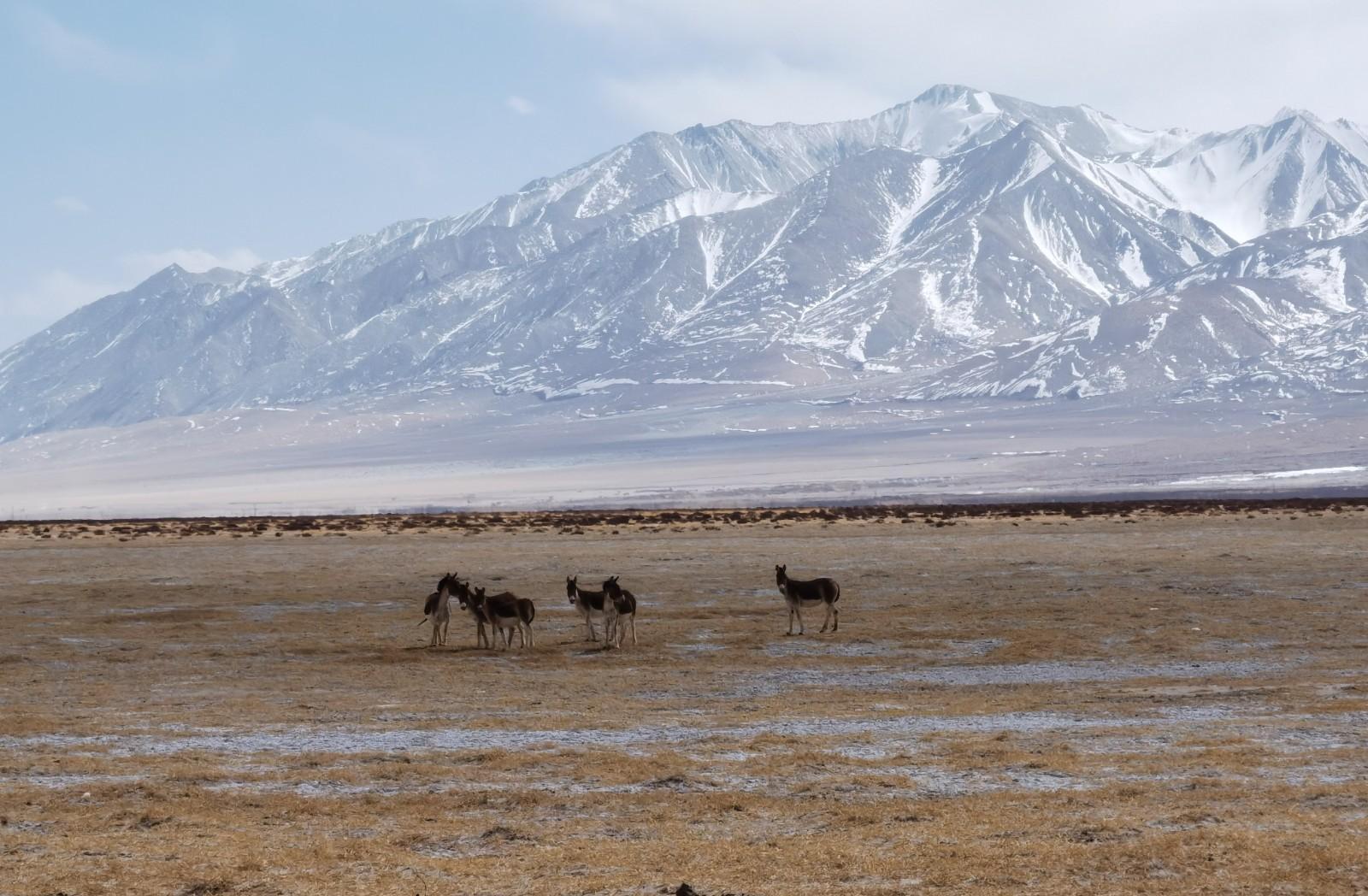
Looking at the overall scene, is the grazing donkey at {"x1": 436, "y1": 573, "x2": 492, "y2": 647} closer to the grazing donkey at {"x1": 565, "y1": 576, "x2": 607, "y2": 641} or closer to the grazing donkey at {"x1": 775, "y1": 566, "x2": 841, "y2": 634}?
the grazing donkey at {"x1": 565, "y1": 576, "x2": 607, "y2": 641}

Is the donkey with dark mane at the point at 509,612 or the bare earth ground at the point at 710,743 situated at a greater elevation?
the donkey with dark mane at the point at 509,612

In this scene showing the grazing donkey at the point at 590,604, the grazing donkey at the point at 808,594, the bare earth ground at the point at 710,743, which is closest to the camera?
the bare earth ground at the point at 710,743

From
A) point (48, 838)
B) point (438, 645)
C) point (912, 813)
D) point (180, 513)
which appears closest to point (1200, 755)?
point (912, 813)

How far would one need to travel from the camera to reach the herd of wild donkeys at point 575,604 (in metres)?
26.4

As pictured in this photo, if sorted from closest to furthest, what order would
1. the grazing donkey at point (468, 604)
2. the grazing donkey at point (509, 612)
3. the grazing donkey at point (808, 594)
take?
1. the grazing donkey at point (509, 612)
2. the grazing donkey at point (468, 604)
3. the grazing donkey at point (808, 594)

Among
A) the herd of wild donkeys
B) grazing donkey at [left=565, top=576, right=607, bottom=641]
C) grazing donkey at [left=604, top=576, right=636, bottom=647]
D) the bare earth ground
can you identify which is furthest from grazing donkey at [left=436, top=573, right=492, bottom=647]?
grazing donkey at [left=604, top=576, right=636, bottom=647]

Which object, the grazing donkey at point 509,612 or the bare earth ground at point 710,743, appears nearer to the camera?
the bare earth ground at point 710,743

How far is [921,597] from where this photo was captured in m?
34.8

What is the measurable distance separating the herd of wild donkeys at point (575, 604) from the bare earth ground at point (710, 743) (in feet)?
1.68

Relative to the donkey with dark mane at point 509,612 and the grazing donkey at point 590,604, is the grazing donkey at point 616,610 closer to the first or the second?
the grazing donkey at point 590,604

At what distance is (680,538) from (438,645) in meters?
33.7

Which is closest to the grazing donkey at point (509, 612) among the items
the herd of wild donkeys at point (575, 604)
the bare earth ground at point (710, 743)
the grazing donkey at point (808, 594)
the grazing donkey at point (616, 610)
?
the herd of wild donkeys at point (575, 604)

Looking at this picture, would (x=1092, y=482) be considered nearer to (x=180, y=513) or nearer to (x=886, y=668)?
(x=180, y=513)

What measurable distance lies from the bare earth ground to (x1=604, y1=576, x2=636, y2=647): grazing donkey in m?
0.47
